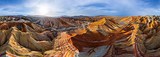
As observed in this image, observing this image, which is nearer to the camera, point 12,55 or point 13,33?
point 12,55

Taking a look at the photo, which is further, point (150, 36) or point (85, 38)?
point (150, 36)

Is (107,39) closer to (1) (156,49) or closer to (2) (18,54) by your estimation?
(1) (156,49)

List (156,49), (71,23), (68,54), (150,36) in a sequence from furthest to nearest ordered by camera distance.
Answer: (71,23)
(150,36)
(156,49)
(68,54)

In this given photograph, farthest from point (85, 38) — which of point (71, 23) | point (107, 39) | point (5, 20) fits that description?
point (5, 20)

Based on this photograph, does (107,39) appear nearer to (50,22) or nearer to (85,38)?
(85,38)

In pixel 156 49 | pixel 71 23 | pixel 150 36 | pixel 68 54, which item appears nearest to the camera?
pixel 68 54

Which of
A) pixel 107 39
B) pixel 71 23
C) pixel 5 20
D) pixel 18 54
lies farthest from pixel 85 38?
pixel 5 20

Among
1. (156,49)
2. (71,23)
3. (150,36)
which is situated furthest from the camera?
(71,23)

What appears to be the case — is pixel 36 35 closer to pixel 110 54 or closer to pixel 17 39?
pixel 17 39

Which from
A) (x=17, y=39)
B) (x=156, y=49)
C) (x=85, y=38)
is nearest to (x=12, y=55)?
(x=17, y=39)
